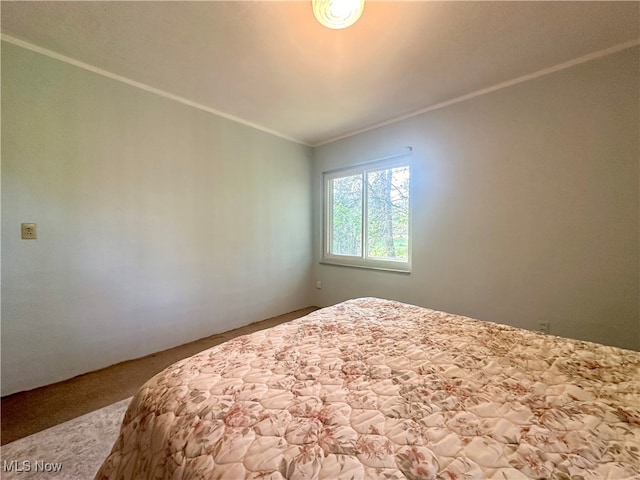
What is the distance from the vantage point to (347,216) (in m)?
3.49

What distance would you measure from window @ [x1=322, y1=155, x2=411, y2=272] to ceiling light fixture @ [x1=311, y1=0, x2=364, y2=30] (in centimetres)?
169

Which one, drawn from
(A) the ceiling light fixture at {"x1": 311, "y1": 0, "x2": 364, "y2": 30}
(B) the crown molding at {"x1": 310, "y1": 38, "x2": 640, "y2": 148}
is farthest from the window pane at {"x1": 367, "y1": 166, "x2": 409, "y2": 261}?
(A) the ceiling light fixture at {"x1": 311, "y1": 0, "x2": 364, "y2": 30}

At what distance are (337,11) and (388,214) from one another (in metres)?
2.07

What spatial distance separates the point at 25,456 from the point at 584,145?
12.7ft

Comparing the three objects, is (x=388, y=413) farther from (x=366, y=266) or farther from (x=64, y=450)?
(x=366, y=266)

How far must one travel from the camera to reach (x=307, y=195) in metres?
3.74

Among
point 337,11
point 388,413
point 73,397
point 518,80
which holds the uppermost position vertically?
point 518,80

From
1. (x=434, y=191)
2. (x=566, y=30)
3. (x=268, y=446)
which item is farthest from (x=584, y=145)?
(x=268, y=446)

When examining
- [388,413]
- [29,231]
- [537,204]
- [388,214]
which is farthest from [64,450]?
[537,204]

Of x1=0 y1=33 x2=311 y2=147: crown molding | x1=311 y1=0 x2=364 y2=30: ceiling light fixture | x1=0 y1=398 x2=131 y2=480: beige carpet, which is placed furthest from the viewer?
x1=0 y1=33 x2=311 y2=147: crown molding

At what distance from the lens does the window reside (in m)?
2.92

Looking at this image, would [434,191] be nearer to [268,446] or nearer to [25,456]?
[268,446]

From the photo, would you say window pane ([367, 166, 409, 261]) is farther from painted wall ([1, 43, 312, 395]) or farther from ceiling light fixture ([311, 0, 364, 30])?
ceiling light fixture ([311, 0, 364, 30])

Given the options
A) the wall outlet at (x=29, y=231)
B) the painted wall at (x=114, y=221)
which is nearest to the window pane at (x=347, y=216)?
the painted wall at (x=114, y=221)
